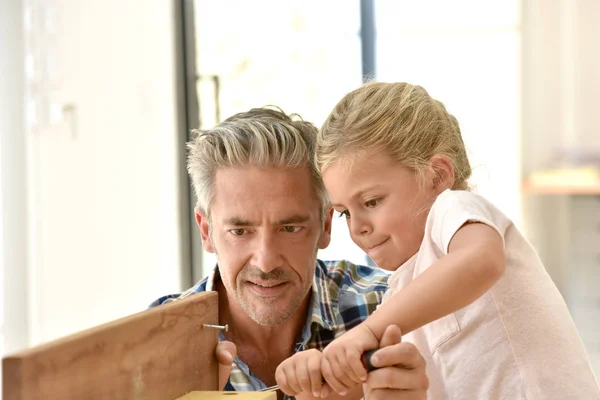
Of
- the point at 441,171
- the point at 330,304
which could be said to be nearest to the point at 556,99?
the point at 330,304

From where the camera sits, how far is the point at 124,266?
3725mm

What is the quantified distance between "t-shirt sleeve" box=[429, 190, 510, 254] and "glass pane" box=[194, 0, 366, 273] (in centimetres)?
232

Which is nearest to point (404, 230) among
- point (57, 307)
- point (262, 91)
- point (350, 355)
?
point (350, 355)

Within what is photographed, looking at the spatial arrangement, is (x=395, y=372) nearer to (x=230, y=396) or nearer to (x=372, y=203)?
(x=230, y=396)

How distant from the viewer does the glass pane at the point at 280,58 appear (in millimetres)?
3479

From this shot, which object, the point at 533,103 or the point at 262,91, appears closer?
the point at 262,91

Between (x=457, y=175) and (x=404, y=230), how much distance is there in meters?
0.15

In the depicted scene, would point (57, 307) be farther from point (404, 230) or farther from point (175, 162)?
point (404, 230)

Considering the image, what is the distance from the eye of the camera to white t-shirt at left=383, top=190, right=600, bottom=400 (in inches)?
39.7

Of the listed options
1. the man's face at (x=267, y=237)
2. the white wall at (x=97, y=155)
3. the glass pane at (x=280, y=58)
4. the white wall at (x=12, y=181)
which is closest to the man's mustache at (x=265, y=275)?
the man's face at (x=267, y=237)

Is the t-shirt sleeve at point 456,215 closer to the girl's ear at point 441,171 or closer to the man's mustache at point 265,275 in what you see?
the girl's ear at point 441,171

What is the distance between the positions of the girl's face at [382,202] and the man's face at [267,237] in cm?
29

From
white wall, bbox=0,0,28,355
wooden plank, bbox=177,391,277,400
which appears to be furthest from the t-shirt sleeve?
white wall, bbox=0,0,28,355

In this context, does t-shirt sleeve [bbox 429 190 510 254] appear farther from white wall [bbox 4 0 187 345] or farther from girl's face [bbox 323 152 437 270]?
white wall [bbox 4 0 187 345]
